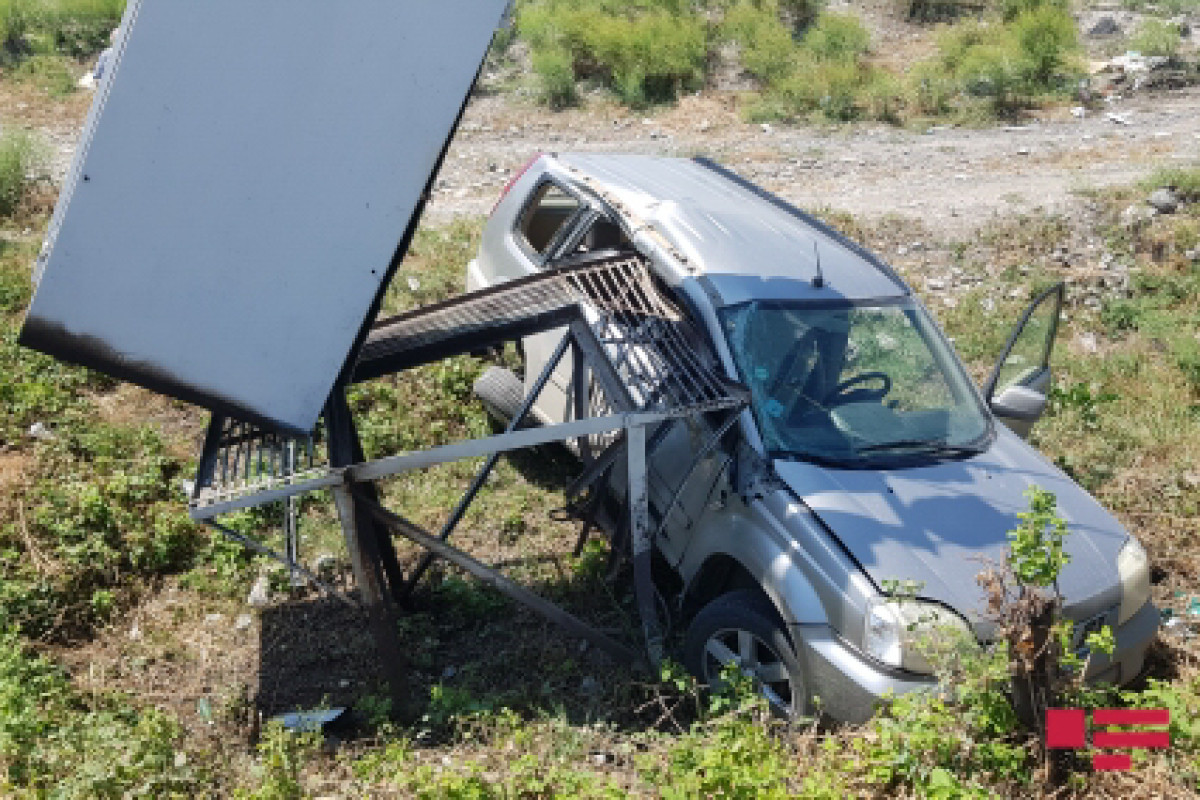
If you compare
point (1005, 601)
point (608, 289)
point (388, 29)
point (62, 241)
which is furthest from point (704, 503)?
point (62, 241)

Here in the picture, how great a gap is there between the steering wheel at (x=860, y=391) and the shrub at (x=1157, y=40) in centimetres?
1193

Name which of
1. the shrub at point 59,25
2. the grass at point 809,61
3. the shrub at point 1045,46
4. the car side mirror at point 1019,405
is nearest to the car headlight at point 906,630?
the car side mirror at point 1019,405

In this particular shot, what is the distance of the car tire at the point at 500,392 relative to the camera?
560 centimetres

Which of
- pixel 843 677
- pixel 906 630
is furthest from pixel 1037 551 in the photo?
pixel 843 677

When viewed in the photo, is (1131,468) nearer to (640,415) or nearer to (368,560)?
(640,415)

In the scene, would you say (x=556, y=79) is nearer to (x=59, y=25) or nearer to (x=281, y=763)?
(x=59, y=25)

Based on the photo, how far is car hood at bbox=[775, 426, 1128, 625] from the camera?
347 cm

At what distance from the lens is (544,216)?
18.2 ft

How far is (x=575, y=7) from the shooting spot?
15.6 meters

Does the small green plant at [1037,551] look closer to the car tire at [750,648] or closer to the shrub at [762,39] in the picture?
the car tire at [750,648]

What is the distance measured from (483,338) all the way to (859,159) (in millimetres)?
8055

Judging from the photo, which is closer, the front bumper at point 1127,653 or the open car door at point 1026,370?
the front bumper at point 1127,653

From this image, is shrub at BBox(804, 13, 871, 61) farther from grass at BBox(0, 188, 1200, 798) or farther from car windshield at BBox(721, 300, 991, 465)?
car windshield at BBox(721, 300, 991, 465)

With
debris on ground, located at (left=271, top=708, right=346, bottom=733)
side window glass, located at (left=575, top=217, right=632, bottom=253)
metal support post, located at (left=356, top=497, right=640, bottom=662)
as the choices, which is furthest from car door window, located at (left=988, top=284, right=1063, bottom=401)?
debris on ground, located at (left=271, top=708, right=346, bottom=733)
